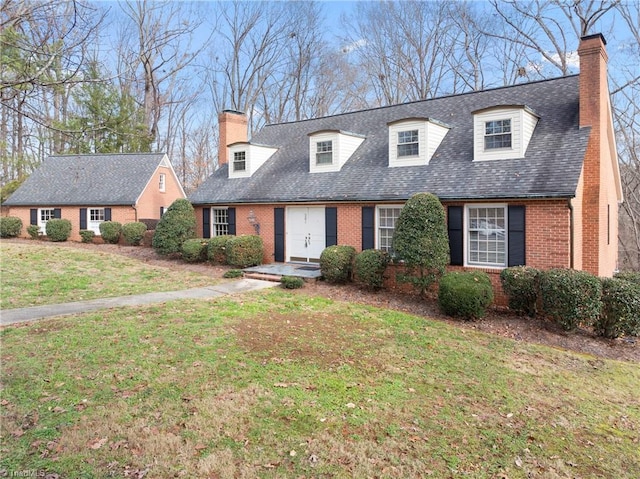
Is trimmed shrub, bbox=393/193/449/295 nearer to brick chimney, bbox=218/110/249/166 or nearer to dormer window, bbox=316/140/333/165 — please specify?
dormer window, bbox=316/140/333/165

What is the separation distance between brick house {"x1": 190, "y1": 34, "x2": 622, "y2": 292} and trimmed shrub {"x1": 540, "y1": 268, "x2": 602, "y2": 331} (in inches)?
48.6

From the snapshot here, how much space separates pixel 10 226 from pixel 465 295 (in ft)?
84.1

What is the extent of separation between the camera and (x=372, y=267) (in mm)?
11875

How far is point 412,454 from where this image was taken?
168 inches

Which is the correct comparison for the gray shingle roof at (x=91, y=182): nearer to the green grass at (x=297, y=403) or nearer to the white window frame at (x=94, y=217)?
the white window frame at (x=94, y=217)

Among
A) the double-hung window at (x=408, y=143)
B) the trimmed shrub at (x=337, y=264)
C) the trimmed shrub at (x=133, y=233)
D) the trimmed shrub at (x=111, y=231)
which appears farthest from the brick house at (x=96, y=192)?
the double-hung window at (x=408, y=143)

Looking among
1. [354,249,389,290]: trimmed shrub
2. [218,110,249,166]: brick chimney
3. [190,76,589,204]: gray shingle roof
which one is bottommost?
[354,249,389,290]: trimmed shrub

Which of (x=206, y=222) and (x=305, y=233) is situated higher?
(x=206, y=222)

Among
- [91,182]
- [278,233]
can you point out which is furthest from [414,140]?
[91,182]

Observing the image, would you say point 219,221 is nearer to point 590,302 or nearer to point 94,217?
point 94,217

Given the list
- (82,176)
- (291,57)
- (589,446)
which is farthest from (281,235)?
(291,57)

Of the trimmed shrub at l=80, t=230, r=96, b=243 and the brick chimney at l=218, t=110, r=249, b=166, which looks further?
the trimmed shrub at l=80, t=230, r=96, b=243

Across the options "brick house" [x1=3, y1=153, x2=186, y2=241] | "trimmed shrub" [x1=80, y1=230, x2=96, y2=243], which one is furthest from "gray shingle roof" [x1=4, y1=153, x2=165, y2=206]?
"trimmed shrub" [x1=80, y1=230, x2=96, y2=243]

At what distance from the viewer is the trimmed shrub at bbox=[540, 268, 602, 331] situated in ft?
29.0
